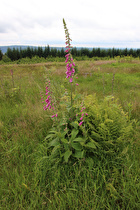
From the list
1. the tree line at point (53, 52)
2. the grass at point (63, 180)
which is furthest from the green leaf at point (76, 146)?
the tree line at point (53, 52)

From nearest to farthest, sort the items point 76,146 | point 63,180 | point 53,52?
point 63,180 → point 76,146 → point 53,52

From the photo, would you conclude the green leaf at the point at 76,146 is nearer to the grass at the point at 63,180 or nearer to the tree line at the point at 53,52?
the grass at the point at 63,180

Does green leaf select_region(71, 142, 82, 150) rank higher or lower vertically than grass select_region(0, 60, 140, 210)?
higher

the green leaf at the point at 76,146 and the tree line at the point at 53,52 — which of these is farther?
the tree line at the point at 53,52

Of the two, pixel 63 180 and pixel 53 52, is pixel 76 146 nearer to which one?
pixel 63 180

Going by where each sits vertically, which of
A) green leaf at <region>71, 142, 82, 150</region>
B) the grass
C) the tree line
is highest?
the tree line

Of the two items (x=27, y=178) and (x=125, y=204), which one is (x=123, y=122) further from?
(x=27, y=178)

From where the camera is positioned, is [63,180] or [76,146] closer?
[63,180]

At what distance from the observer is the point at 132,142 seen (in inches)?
96.0

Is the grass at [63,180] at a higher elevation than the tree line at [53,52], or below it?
below

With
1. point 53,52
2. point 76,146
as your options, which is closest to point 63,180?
point 76,146

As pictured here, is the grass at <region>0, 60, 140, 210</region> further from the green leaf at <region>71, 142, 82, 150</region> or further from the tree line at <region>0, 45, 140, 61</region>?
the tree line at <region>0, 45, 140, 61</region>

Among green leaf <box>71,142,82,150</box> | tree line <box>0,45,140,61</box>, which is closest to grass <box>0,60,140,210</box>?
green leaf <box>71,142,82,150</box>

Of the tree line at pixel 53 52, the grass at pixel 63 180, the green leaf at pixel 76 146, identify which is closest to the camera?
the grass at pixel 63 180
